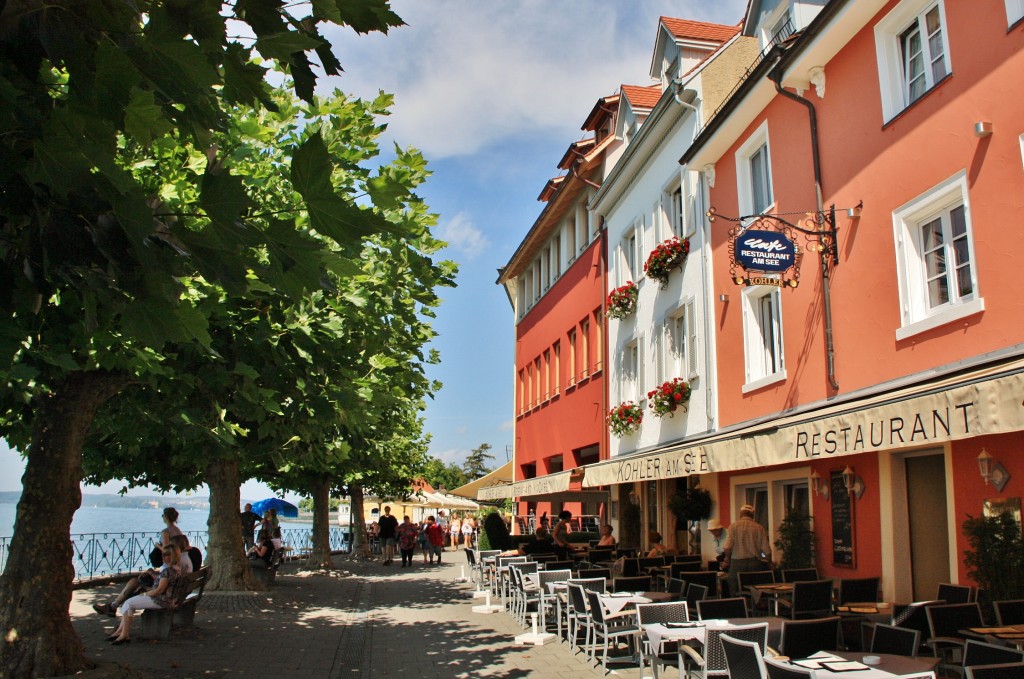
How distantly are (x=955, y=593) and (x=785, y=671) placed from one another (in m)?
4.42

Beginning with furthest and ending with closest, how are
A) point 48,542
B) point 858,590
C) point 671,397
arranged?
point 671,397 → point 858,590 → point 48,542

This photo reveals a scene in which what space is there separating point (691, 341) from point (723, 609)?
9.61 m

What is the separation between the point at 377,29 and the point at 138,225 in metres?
1.22

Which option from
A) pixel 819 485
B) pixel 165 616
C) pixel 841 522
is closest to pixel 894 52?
pixel 819 485

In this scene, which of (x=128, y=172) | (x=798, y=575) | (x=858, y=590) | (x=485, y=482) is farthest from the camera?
(x=485, y=482)

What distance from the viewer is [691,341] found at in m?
17.0

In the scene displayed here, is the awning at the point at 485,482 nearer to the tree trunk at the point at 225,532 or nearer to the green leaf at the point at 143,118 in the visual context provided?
the tree trunk at the point at 225,532

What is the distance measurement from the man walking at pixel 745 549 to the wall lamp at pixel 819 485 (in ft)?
3.54

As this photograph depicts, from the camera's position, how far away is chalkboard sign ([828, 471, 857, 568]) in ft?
35.8

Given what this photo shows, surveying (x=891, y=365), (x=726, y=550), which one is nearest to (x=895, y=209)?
(x=891, y=365)

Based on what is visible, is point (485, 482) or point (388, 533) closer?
→ point (388, 533)

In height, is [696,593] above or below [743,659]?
below

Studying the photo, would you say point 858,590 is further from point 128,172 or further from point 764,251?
point 128,172

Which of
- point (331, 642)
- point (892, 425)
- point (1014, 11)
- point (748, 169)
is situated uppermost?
point (748, 169)
